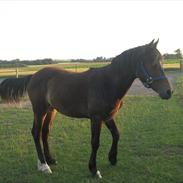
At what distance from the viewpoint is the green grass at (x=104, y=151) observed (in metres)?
5.88

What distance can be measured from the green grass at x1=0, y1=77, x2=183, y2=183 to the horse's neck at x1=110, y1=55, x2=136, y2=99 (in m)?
1.49

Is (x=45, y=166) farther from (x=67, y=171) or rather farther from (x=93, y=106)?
(x=93, y=106)

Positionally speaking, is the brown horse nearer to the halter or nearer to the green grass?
the halter

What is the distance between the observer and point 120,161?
6.66 m

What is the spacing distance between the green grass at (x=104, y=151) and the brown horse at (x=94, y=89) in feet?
1.07

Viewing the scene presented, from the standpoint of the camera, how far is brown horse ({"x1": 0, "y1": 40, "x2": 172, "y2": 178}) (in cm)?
536

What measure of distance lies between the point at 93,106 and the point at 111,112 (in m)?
0.32

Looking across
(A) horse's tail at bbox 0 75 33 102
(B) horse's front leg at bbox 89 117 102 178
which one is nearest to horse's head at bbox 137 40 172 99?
(B) horse's front leg at bbox 89 117 102 178

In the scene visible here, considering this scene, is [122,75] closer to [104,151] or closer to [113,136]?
[113,136]

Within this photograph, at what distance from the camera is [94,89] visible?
228 inches

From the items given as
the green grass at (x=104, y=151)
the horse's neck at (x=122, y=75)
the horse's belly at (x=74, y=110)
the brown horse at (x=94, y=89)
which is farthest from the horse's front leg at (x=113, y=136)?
the horse's neck at (x=122, y=75)

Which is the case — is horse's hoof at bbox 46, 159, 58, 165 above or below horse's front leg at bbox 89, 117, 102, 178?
below

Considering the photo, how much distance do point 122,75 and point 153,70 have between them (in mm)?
578

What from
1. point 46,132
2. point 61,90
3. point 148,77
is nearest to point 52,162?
point 46,132
